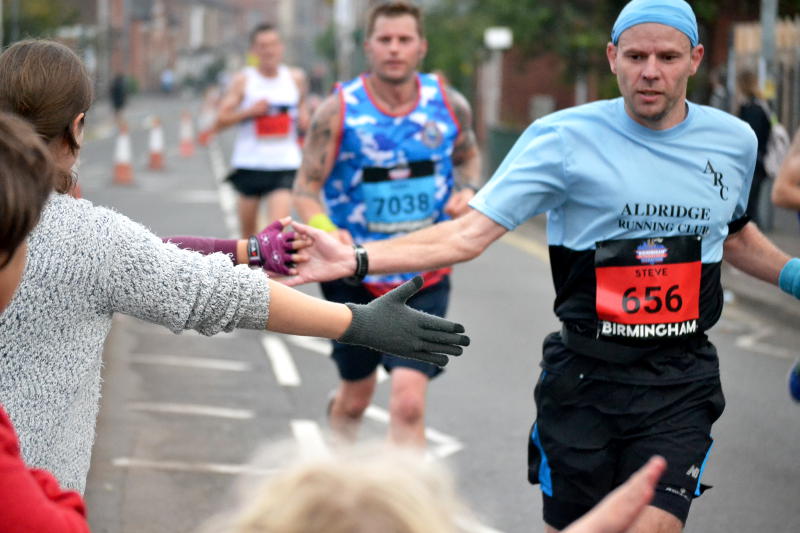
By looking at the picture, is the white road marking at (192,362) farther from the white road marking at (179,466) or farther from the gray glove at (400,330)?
the gray glove at (400,330)

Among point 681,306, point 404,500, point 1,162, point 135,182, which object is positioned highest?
point 1,162

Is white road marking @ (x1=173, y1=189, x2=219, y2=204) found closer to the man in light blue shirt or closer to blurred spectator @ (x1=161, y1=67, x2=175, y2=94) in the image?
the man in light blue shirt

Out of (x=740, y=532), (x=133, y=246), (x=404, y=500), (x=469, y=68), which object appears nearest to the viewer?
(x=404, y=500)

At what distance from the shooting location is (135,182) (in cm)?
2464

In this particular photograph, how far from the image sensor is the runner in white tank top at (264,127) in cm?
1049

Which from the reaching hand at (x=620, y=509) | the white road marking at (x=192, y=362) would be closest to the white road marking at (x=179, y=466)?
the white road marking at (x=192, y=362)

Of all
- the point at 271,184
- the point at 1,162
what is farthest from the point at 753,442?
the point at 1,162

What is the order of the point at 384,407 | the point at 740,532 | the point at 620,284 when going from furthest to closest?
the point at 384,407 → the point at 740,532 → the point at 620,284

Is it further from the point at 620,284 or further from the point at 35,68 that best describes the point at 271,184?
the point at 35,68

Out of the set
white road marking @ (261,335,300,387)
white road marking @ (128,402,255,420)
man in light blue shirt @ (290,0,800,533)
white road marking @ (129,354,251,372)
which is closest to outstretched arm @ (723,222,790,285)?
man in light blue shirt @ (290,0,800,533)

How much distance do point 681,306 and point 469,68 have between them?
27.7 meters

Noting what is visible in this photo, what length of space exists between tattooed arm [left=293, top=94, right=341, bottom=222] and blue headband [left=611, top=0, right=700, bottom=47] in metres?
2.09

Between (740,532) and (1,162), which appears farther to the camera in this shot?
(740,532)

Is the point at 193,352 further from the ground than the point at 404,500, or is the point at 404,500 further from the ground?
the point at 404,500
